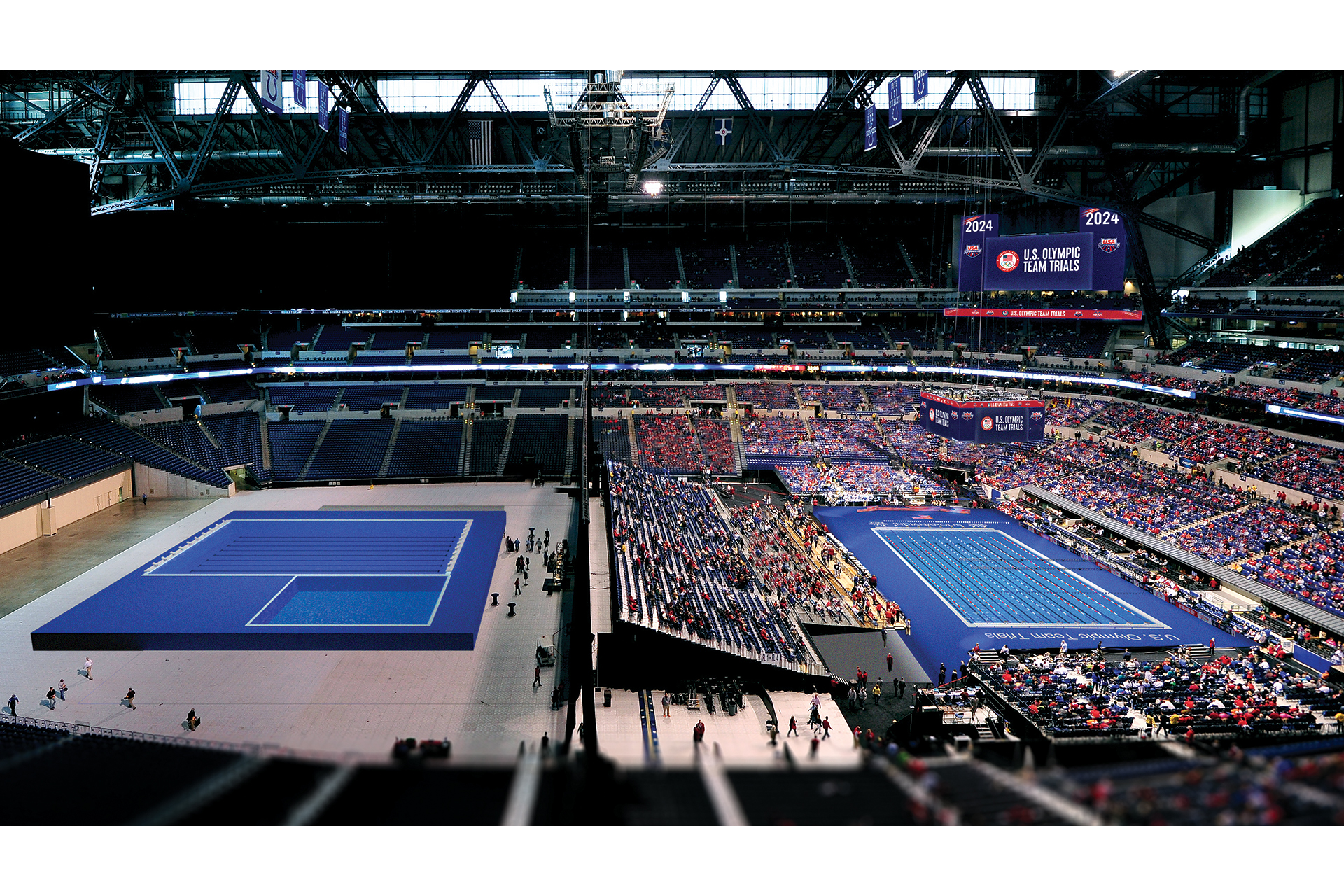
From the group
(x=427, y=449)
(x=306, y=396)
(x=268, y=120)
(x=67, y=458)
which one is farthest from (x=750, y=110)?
(x=67, y=458)

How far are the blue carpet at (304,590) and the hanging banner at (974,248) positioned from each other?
1957cm

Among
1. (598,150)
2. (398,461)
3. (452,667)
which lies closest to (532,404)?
(398,461)

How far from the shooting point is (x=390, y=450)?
39406 mm

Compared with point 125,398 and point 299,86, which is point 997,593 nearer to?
point 299,86

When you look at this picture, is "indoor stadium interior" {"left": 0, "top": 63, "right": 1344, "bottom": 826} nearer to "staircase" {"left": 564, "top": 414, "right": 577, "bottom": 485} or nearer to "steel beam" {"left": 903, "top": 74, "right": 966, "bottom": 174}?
"staircase" {"left": 564, "top": 414, "right": 577, "bottom": 485}

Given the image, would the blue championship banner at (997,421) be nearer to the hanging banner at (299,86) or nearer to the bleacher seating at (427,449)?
the hanging banner at (299,86)

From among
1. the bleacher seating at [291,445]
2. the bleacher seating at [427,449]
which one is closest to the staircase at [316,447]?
the bleacher seating at [291,445]

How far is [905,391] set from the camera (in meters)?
46.4

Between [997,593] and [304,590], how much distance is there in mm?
18820

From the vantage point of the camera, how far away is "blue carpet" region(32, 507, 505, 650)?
18.8 meters

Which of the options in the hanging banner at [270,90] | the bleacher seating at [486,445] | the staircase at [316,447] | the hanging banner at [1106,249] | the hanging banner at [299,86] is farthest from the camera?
the bleacher seating at [486,445]

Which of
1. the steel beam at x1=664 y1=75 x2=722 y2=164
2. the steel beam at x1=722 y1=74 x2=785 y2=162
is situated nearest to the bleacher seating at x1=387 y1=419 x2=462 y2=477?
the steel beam at x1=664 y1=75 x2=722 y2=164

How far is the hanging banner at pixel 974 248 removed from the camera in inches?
1270

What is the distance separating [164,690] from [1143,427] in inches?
1438
